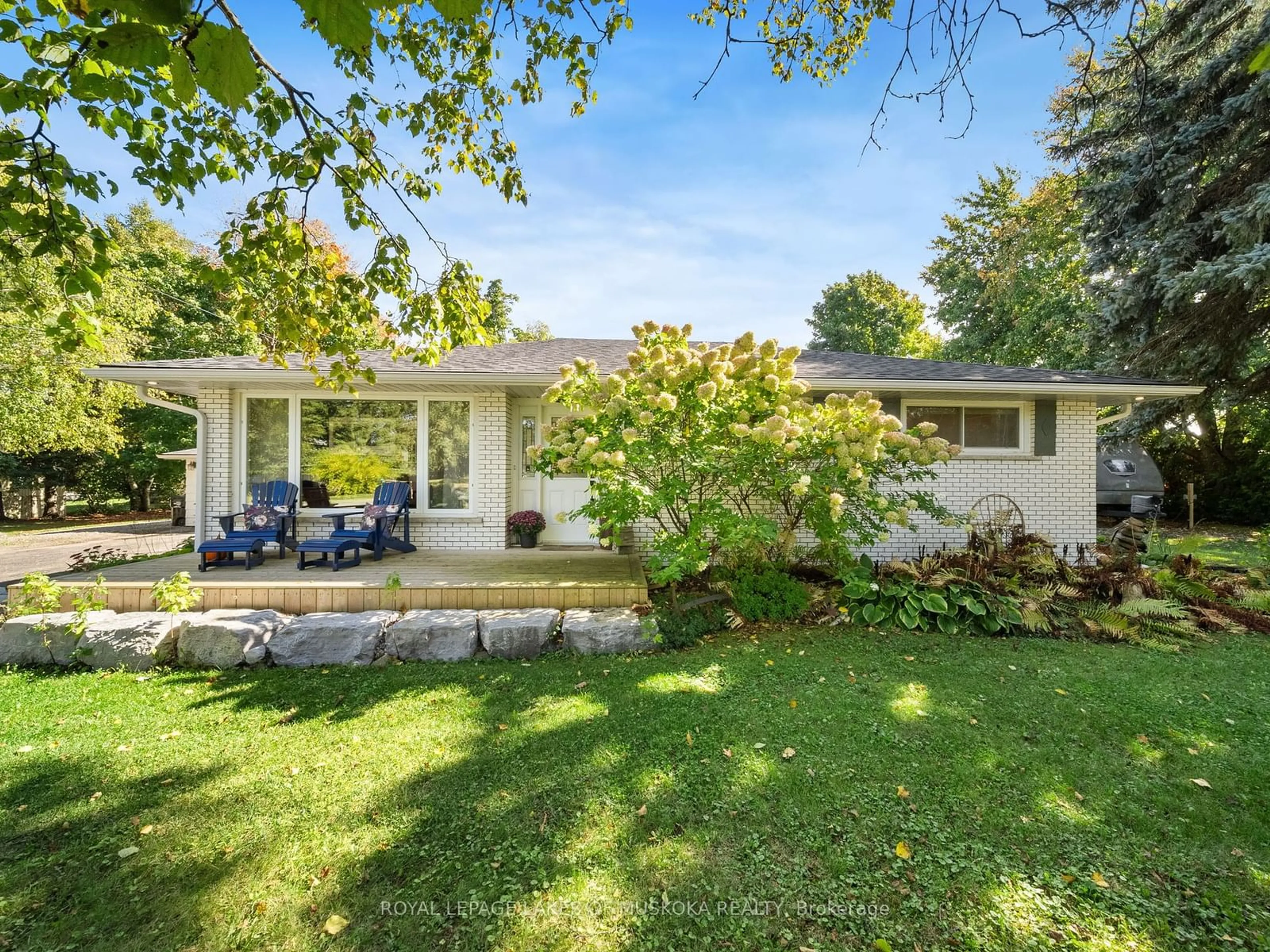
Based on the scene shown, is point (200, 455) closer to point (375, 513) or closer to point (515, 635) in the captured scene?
point (375, 513)

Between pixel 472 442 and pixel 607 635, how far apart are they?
398 cm

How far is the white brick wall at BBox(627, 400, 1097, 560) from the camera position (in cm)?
737

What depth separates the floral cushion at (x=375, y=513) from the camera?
252 inches

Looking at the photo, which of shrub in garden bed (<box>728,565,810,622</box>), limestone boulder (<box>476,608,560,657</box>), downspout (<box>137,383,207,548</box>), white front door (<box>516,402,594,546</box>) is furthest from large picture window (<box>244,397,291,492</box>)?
shrub in garden bed (<box>728,565,810,622</box>)

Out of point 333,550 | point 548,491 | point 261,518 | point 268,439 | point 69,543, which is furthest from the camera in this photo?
point 69,543

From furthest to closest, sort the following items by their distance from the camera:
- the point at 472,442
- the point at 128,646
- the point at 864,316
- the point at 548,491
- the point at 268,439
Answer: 1. the point at 864,316
2. the point at 548,491
3. the point at 472,442
4. the point at 268,439
5. the point at 128,646

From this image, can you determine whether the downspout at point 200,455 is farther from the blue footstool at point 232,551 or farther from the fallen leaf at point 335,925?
the fallen leaf at point 335,925

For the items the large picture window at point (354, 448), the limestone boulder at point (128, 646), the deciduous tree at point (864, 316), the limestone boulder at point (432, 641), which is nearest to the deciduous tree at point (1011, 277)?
the deciduous tree at point (864, 316)

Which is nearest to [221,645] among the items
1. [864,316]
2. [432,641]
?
[432,641]

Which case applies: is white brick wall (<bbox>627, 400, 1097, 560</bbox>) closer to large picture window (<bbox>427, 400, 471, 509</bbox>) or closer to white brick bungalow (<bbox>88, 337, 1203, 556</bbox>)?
white brick bungalow (<bbox>88, 337, 1203, 556</bbox>)

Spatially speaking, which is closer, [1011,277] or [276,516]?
[276,516]

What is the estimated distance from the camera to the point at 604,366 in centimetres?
779

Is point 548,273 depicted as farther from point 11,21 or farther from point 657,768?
point 657,768

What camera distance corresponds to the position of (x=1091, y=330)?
9.07m
